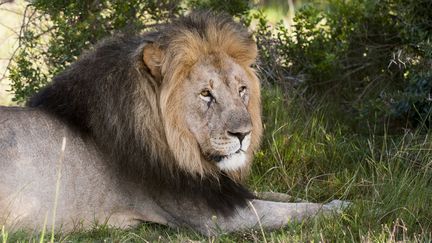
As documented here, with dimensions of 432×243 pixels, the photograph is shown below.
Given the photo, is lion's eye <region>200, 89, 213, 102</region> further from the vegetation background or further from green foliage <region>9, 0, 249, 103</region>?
green foliage <region>9, 0, 249, 103</region>

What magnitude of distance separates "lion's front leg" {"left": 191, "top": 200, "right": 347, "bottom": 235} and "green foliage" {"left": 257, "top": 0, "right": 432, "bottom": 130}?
1.86 m

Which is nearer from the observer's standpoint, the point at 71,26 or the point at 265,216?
the point at 265,216

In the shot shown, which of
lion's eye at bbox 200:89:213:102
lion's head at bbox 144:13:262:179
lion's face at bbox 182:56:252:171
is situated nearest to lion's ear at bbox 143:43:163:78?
lion's head at bbox 144:13:262:179

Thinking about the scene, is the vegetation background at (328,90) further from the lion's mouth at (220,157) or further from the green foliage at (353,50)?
the lion's mouth at (220,157)

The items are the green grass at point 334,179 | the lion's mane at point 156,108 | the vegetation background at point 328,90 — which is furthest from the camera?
the vegetation background at point 328,90

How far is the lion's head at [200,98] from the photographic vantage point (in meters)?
4.90

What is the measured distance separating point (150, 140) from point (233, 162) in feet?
1.73

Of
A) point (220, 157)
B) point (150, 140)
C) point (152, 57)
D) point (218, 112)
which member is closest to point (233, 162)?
point (220, 157)

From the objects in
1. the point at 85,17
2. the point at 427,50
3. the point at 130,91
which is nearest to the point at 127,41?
the point at 130,91

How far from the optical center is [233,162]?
4.93 meters

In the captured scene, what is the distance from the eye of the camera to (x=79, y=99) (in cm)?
523

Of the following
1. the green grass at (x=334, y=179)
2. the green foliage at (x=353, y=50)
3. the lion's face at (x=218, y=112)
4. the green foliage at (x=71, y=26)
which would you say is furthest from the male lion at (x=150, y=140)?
the green foliage at (x=353, y=50)

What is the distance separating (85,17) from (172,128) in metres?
2.38

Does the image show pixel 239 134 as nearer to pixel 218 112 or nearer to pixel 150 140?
pixel 218 112
